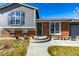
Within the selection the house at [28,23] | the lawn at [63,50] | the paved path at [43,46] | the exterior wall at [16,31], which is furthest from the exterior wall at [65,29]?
the exterior wall at [16,31]

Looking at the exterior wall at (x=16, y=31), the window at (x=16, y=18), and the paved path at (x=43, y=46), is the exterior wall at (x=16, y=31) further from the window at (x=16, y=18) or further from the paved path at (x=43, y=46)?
the paved path at (x=43, y=46)

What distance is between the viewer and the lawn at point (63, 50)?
9789mm

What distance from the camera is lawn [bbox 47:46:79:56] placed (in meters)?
9.79

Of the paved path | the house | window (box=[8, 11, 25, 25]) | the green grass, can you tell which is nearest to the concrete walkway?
the paved path

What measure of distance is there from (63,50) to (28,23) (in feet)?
→ 3.27

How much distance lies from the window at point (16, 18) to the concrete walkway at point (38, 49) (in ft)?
1.90

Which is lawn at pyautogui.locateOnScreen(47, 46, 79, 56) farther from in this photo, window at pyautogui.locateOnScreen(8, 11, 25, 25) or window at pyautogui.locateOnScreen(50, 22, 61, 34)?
window at pyautogui.locateOnScreen(8, 11, 25, 25)

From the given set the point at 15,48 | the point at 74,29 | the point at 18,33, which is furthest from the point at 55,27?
the point at 15,48

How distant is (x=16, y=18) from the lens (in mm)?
9930

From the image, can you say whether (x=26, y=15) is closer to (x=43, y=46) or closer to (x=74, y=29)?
(x=43, y=46)

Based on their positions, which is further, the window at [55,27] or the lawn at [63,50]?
the window at [55,27]

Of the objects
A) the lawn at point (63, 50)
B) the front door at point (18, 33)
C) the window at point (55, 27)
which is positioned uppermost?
the window at point (55, 27)

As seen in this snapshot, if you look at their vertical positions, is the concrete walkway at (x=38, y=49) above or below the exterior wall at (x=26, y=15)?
below

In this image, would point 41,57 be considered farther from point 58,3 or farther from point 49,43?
point 58,3
